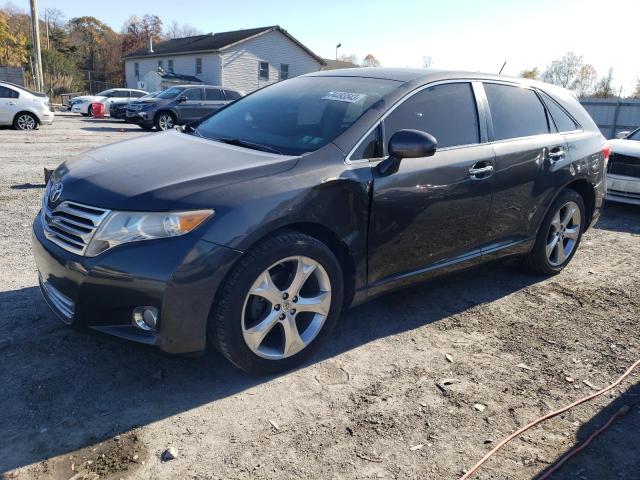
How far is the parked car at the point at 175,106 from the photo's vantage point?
1884 centimetres

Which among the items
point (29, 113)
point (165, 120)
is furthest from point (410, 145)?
point (165, 120)

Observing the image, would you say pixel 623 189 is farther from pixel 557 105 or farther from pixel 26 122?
pixel 26 122

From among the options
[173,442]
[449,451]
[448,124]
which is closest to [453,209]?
[448,124]

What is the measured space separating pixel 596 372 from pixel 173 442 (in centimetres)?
260

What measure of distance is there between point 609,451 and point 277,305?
6.02 feet

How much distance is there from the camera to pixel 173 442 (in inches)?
100

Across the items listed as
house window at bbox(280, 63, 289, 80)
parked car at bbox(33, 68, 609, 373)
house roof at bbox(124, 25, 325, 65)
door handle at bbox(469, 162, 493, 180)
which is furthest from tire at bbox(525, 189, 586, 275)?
house window at bbox(280, 63, 289, 80)

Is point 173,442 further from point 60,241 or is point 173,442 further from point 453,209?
point 453,209

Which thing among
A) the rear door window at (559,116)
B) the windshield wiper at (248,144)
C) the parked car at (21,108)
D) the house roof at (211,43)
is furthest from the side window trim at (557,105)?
the house roof at (211,43)

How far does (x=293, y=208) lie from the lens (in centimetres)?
293

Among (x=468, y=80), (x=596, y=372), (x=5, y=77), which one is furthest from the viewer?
(x=5, y=77)

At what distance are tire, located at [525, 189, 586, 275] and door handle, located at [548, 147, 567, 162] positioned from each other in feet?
1.14

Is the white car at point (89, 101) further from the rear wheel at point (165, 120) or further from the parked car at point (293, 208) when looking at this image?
the parked car at point (293, 208)

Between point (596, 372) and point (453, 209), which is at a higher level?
point (453, 209)
